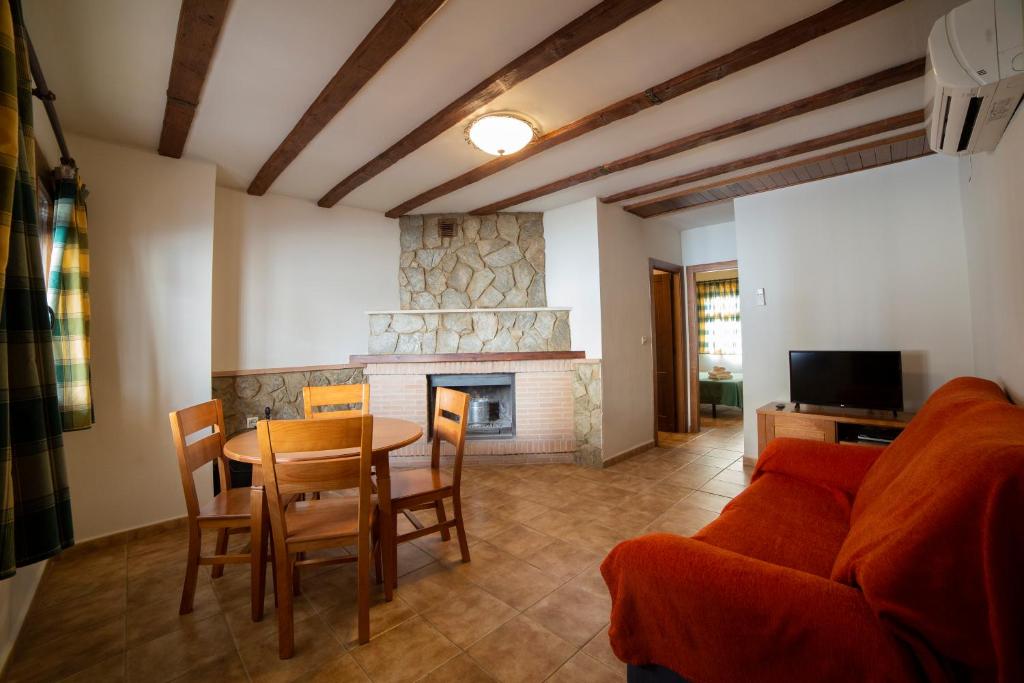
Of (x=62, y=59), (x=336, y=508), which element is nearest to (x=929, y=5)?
(x=336, y=508)

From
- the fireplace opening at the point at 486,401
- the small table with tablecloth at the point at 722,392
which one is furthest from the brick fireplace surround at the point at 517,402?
the small table with tablecloth at the point at 722,392

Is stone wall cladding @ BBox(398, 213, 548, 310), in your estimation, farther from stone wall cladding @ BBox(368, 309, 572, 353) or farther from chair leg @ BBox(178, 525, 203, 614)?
chair leg @ BBox(178, 525, 203, 614)

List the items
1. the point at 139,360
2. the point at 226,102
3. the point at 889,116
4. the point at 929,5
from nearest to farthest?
the point at 929,5 → the point at 226,102 → the point at 889,116 → the point at 139,360

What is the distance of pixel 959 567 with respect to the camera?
720 mm

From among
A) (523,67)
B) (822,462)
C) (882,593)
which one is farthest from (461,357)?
(882,593)

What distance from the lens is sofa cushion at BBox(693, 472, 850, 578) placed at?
1.30 meters

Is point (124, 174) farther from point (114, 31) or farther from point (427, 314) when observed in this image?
point (427, 314)

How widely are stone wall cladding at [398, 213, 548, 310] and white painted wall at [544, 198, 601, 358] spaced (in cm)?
13

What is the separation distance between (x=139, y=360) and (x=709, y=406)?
22.7 ft

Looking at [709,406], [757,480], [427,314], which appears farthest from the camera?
[709,406]

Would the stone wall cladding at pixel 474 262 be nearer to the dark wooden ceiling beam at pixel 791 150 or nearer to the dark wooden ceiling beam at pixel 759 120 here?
the dark wooden ceiling beam at pixel 759 120

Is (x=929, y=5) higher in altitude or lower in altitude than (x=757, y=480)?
higher

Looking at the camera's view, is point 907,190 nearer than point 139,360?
No

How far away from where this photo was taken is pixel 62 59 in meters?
1.81
